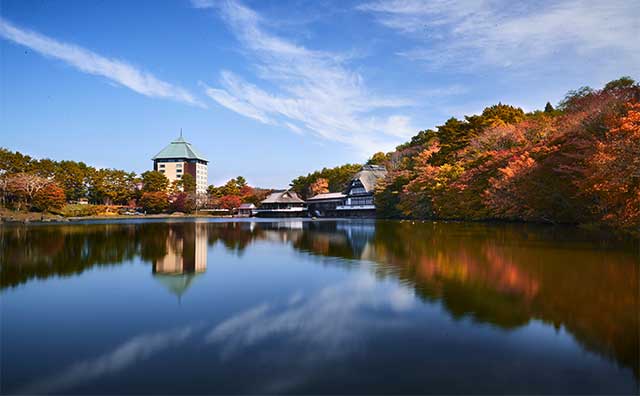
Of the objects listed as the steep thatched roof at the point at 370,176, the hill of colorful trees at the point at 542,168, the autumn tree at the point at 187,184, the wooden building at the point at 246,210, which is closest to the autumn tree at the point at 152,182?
the autumn tree at the point at 187,184

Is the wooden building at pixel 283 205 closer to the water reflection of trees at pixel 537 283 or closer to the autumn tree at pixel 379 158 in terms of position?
the autumn tree at pixel 379 158

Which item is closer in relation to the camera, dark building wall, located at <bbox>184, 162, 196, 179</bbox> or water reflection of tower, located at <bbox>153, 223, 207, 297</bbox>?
water reflection of tower, located at <bbox>153, 223, 207, 297</bbox>

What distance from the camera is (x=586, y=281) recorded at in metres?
7.35

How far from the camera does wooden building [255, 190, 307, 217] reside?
5653 cm

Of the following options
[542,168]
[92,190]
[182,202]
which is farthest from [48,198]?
[542,168]

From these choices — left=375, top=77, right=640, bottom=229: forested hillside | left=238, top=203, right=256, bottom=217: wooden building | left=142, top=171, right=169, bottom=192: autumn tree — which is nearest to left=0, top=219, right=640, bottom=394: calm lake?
left=375, top=77, right=640, bottom=229: forested hillside

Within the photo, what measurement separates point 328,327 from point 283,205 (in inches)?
2045

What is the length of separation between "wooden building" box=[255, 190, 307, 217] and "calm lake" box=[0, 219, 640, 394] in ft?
152

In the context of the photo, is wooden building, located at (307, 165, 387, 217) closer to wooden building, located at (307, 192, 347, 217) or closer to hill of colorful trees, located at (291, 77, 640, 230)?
wooden building, located at (307, 192, 347, 217)

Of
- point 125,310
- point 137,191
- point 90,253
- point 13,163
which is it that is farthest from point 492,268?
point 137,191

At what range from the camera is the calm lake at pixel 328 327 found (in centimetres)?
363

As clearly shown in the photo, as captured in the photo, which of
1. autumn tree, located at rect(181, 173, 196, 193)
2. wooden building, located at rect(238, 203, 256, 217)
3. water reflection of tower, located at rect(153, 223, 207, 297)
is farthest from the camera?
autumn tree, located at rect(181, 173, 196, 193)

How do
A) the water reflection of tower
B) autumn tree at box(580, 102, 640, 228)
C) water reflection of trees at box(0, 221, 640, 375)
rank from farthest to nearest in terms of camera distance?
autumn tree at box(580, 102, 640, 228) < the water reflection of tower < water reflection of trees at box(0, 221, 640, 375)

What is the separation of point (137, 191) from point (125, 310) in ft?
175
